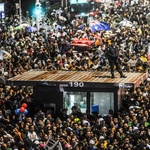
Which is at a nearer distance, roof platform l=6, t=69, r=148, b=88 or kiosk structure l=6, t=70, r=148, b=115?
roof platform l=6, t=69, r=148, b=88

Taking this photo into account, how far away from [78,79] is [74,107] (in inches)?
66.0

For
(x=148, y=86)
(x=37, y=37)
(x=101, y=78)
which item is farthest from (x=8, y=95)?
(x=37, y=37)

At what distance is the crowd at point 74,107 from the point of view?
85.2 feet

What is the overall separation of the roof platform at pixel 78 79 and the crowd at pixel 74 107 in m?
0.89

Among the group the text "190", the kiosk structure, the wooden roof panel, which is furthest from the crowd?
the text "190"

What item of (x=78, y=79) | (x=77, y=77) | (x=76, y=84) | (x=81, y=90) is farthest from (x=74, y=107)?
(x=77, y=77)

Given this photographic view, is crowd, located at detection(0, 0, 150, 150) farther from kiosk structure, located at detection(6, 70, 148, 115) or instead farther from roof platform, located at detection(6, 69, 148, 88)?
roof platform, located at detection(6, 69, 148, 88)

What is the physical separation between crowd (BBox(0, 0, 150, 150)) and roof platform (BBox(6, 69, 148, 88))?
2.93 ft

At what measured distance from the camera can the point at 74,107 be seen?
29406 millimetres

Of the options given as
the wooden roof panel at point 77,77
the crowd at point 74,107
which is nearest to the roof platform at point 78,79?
the wooden roof panel at point 77,77

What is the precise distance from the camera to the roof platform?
29317mm

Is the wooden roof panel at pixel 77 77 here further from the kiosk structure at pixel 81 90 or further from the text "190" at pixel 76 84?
the text "190" at pixel 76 84

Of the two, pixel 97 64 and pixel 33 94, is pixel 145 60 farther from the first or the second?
pixel 33 94

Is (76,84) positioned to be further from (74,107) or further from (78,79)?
(74,107)
